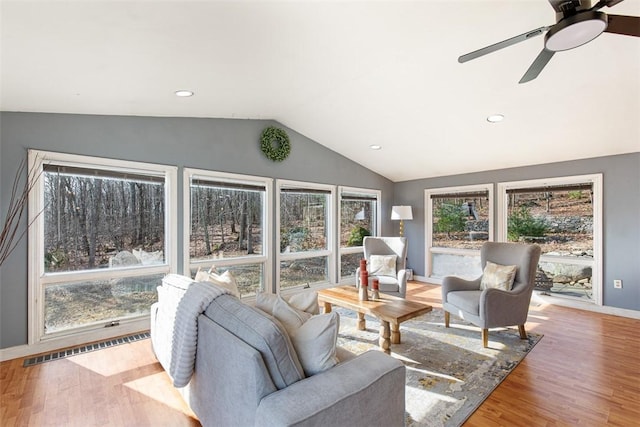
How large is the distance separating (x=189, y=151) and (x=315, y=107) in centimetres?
165

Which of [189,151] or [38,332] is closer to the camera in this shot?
[38,332]

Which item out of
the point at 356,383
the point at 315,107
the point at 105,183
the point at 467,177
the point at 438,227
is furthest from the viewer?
the point at 438,227

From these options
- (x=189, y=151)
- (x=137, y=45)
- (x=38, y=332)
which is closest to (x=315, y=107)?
(x=189, y=151)

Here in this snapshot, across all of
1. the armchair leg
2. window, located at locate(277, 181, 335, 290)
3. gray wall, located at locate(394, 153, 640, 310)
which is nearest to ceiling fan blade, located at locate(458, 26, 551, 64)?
the armchair leg

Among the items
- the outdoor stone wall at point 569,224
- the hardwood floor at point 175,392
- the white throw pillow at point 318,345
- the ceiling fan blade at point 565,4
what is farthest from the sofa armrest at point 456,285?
the ceiling fan blade at point 565,4

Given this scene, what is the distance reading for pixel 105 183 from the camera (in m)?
3.35

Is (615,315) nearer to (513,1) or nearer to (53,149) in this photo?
(513,1)

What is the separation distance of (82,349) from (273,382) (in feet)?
9.02

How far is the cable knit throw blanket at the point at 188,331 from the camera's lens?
1.80m

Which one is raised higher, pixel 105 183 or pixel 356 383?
pixel 105 183

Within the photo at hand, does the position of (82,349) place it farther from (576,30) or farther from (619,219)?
(619,219)

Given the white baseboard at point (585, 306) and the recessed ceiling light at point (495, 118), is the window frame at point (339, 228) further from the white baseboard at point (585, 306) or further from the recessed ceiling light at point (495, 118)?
the white baseboard at point (585, 306)

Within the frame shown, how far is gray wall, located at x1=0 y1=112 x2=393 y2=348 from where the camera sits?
2.81 m

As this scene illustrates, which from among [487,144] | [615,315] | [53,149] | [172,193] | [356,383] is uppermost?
[487,144]
